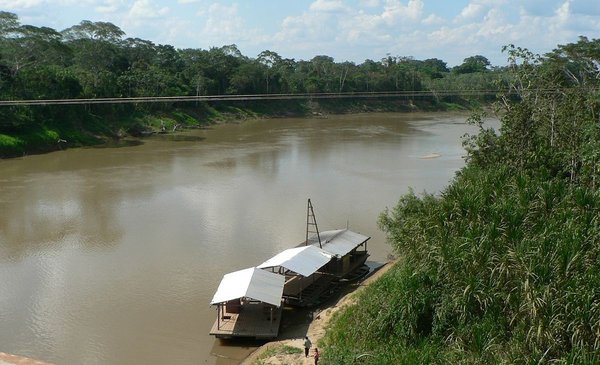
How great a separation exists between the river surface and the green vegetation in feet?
11.3

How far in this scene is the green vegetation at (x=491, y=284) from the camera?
7.85 meters

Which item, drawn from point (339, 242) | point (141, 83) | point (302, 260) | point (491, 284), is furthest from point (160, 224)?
point (141, 83)

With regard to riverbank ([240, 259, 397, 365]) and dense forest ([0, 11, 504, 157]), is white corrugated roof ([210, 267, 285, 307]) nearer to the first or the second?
riverbank ([240, 259, 397, 365])

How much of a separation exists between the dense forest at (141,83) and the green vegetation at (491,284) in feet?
35.3

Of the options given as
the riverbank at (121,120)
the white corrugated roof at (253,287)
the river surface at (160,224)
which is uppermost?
the riverbank at (121,120)

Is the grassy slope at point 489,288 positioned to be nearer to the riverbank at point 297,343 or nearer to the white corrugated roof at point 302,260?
the riverbank at point 297,343

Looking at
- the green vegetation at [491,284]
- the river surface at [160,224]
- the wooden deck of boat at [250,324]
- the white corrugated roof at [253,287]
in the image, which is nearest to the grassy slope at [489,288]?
the green vegetation at [491,284]

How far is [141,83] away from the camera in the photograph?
4712 centimetres

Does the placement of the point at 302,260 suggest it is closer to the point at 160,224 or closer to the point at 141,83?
the point at 160,224

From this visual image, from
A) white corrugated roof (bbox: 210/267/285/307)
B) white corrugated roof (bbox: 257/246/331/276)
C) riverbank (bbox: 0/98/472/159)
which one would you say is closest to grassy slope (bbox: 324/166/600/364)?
white corrugated roof (bbox: 210/267/285/307)

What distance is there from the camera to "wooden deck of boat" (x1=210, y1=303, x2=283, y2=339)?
39.1 feet

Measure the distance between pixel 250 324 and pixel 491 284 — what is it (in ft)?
17.5

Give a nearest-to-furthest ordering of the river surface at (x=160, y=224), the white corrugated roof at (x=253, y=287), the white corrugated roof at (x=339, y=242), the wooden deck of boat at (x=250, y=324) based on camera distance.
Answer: the wooden deck of boat at (x=250, y=324), the white corrugated roof at (x=253, y=287), the river surface at (x=160, y=224), the white corrugated roof at (x=339, y=242)

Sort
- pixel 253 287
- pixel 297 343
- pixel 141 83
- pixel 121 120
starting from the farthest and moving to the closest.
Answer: pixel 141 83
pixel 121 120
pixel 253 287
pixel 297 343
